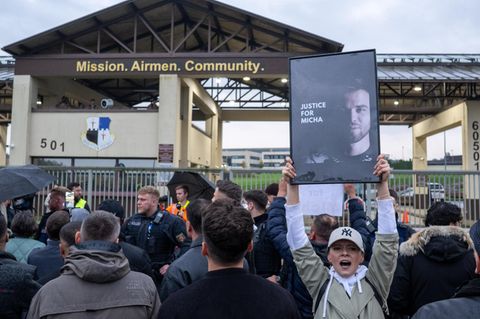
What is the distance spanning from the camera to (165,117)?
1675 centimetres

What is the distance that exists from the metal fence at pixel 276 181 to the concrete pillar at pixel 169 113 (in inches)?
287

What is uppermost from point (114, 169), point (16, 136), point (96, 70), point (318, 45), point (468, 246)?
point (318, 45)

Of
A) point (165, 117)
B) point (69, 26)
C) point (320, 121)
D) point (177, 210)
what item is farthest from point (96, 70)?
point (320, 121)

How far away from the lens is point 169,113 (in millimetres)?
16781

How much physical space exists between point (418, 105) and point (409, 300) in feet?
80.2

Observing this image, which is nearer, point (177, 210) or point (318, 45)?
point (177, 210)

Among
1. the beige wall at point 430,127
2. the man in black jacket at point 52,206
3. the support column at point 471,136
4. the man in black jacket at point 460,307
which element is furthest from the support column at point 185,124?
the man in black jacket at point 460,307

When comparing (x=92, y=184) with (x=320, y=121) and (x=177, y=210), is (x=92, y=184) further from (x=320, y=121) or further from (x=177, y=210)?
(x=320, y=121)

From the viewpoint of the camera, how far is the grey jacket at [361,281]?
8.28ft

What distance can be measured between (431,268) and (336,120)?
56.0 inches

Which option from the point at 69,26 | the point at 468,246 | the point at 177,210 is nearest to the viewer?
the point at 468,246

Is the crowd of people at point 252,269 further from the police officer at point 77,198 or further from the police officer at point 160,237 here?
the police officer at point 77,198

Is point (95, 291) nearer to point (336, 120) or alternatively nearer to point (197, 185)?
point (336, 120)

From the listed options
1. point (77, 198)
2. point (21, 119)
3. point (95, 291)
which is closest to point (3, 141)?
point (21, 119)
